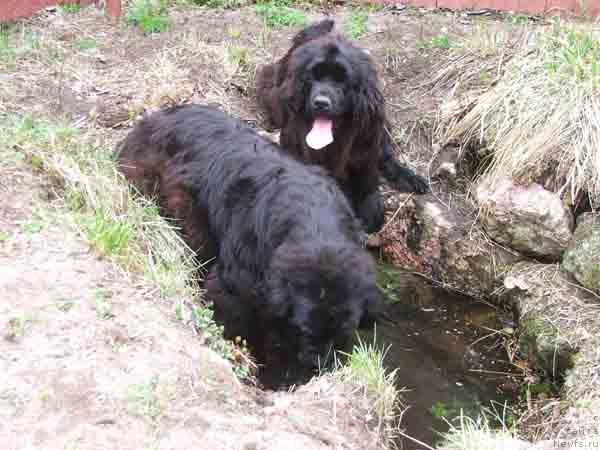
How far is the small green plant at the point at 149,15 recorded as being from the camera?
7.24m

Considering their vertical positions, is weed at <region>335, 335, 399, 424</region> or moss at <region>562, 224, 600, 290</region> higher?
moss at <region>562, 224, 600, 290</region>

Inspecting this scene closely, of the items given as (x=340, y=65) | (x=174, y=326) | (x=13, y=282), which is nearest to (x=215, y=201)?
(x=174, y=326)

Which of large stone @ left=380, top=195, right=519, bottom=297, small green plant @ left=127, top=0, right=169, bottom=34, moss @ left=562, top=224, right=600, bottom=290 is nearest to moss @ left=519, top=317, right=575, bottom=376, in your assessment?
moss @ left=562, top=224, right=600, bottom=290

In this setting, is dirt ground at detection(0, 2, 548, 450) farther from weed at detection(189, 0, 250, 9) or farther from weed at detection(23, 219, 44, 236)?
weed at detection(189, 0, 250, 9)

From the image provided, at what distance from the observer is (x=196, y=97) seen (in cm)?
643

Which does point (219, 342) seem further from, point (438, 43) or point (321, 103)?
point (438, 43)

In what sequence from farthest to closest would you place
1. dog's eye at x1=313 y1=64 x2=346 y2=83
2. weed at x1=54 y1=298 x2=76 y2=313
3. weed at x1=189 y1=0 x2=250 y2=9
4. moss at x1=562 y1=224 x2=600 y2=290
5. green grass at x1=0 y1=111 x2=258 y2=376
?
weed at x1=189 y1=0 x2=250 y2=9, dog's eye at x1=313 y1=64 x2=346 y2=83, moss at x1=562 y1=224 x2=600 y2=290, green grass at x1=0 y1=111 x2=258 y2=376, weed at x1=54 y1=298 x2=76 y2=313

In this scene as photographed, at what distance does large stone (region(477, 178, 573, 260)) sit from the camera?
5.34 m

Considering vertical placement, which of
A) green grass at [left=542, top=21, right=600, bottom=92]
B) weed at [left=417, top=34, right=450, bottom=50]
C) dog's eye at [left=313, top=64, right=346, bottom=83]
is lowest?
dog's eye at [left=313, top=64, right=346, bottom=83]

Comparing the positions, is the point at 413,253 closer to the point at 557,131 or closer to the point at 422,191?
the point at 422,191

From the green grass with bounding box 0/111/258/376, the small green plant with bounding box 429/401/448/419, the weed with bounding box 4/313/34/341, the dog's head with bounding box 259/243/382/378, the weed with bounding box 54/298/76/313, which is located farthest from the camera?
the small green plant with bounding box 429/401/448/419

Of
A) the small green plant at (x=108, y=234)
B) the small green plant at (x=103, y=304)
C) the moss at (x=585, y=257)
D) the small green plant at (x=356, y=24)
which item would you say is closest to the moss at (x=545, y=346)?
the moss at (x=585, y=257)

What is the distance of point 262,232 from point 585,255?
2293 mm

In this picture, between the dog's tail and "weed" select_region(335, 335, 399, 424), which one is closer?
"weed" select_region(335, 335, 399, 424)
